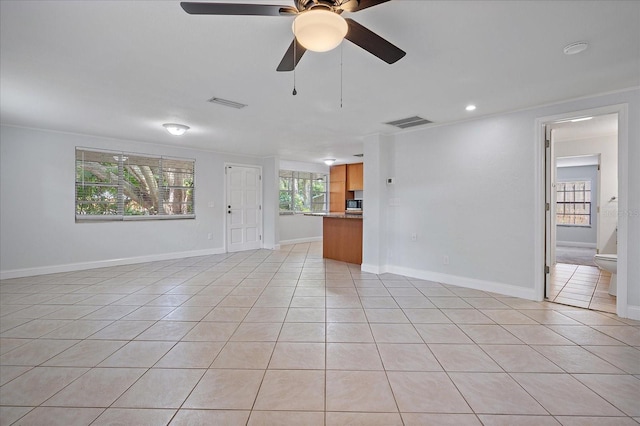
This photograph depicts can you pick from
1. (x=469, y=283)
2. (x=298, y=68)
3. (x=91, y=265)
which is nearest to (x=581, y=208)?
(x=469, y=283)

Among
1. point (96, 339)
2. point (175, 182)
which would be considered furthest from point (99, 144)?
point (96, 339)

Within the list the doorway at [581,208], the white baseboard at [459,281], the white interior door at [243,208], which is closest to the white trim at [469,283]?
the white baseboard at [459,281]

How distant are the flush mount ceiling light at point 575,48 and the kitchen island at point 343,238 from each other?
368 cm

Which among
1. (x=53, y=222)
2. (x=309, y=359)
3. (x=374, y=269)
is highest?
(x=53, y=222)

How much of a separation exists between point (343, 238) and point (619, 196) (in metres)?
3.97

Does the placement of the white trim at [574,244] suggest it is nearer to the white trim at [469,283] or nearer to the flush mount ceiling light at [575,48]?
the white trim at [469,283]

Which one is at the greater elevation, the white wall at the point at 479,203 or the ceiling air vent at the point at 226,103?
the ceiling air vent at the point at 226,103

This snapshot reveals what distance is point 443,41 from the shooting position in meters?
2.15

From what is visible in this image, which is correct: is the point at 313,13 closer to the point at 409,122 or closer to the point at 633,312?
the point at 409,122

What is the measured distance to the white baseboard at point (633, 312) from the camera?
117 inches

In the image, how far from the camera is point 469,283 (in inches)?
162

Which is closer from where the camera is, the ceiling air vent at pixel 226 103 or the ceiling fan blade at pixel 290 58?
the ceiling fan blade at pixel 290 58

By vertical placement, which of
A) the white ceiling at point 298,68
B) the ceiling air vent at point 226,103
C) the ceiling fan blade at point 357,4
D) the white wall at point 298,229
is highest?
the ceiling air vent at point 226,103

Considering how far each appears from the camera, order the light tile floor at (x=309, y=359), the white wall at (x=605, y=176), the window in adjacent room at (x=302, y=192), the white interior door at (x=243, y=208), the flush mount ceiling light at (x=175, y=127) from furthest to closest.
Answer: the window in adjacent room at (x=302, y=192), the white interior door at (x=243, y=208), the white wall at (x=605, y=176), the flush mount ceiling light at (x=175, y=127), the light tile floor at (x=309, y=359)
